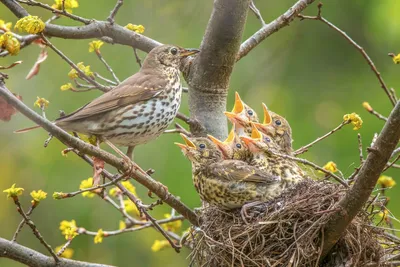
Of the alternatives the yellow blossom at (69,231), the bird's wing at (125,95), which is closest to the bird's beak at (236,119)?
the bird's wing at (125,95)

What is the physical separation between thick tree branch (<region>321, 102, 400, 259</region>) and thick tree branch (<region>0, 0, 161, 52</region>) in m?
2.08

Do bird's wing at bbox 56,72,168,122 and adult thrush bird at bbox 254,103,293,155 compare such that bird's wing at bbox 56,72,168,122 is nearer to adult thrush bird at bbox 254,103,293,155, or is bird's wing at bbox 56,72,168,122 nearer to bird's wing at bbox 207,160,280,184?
bird's wing at bbox 207,160,280,184

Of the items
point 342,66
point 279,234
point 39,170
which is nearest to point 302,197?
point 279,234

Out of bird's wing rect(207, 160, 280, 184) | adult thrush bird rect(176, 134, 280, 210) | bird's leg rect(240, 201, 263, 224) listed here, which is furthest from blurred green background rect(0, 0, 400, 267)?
bird's leg rect(240, 201, 263, 224)

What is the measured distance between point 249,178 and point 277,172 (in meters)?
0.29

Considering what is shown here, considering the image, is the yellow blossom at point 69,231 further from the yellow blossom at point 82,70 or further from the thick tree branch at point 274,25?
the thick tree branch at point 274,25

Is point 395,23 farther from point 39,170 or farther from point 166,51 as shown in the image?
point 39,170

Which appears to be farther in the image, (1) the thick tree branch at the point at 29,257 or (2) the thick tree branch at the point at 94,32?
(2) the thick tree branch at the point at 94,32

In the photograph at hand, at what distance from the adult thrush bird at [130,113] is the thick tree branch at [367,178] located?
5.21 feet

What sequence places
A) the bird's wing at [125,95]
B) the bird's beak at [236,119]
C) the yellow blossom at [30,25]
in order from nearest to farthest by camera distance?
the yellow blossom at [30,25], the bird's wing at [125,95], the bird's beak at [236,119]

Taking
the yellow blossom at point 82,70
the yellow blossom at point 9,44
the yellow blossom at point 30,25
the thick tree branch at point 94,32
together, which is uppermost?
the thick tree branch at point 94,32

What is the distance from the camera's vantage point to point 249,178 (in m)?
5.52

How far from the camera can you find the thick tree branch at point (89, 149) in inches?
149

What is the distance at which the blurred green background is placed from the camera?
8.16 meters
